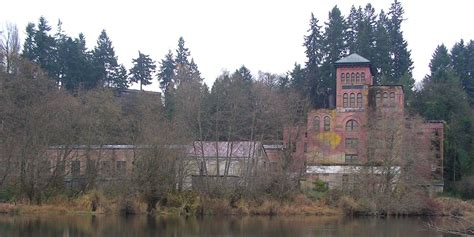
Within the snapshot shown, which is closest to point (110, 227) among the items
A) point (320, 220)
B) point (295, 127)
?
point (320, 220)

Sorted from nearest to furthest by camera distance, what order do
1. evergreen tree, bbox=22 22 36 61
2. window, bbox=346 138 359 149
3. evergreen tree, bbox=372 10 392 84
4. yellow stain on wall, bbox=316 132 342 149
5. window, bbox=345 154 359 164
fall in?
1. window, bbox=345 154 359 164
2. window, bbox=346 138 359 149
3. yellow stain on wall, bbox=316 132 342 149
4. evergreen tree, bbox=22 22 36 61
5. evergreen tree, bbox=372 10 392 84

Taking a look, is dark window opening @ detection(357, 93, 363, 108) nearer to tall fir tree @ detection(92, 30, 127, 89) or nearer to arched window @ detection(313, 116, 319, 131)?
arched window @ detection(313, 116, 319, 131)

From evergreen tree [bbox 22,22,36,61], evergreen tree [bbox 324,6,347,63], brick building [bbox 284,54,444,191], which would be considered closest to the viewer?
brick building [bbox 284,54,444,191]

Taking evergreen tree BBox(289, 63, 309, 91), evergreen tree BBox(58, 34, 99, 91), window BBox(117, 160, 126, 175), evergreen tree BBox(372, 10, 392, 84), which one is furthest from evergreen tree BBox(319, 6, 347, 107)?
window BBox(117, 160, 126, 175)

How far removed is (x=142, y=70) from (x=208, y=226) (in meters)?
49.0

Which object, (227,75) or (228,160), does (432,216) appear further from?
(227,75)

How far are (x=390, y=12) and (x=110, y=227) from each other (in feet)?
194

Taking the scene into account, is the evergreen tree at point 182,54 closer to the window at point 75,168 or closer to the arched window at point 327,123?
the arched window at point 327,123

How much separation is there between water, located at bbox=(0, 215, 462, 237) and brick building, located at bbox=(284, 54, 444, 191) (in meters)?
14.7

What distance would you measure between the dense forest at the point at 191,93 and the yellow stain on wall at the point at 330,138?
4000 mm

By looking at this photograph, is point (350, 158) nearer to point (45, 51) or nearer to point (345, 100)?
point (345, 100)

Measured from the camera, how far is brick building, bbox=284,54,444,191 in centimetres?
6009

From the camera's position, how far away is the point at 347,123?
2493 inches

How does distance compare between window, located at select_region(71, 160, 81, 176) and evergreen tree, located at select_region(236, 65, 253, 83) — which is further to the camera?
evergreen tree, located at select_region(236, 65, 253, 83)
